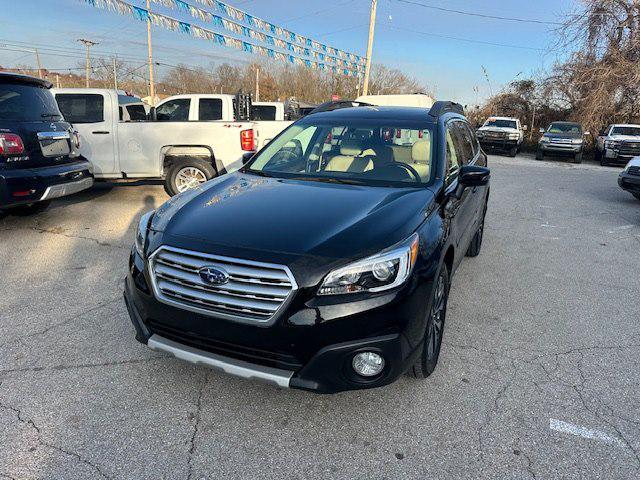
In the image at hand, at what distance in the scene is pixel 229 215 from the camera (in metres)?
2.73

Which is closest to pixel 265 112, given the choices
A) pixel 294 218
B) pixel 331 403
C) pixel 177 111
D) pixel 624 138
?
pixel 177 111

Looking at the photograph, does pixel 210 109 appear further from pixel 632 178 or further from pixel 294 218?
pixel 632 178

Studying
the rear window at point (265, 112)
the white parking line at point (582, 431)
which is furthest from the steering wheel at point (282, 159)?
the rear window at point (265, 112)

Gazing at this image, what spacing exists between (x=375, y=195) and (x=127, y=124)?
21.0 ft

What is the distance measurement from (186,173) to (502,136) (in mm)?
17732

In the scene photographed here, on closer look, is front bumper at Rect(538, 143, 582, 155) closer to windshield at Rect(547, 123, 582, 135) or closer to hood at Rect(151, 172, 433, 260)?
windshield at Rect(547, 123, 582, 135)

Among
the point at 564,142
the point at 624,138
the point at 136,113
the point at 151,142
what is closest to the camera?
the point at 151,142

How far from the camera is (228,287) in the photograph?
2.32 metres

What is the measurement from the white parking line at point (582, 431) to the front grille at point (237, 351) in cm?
154

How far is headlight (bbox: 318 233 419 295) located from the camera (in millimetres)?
2266

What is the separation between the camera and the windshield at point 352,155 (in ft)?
11.4

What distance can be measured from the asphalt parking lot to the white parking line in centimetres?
1

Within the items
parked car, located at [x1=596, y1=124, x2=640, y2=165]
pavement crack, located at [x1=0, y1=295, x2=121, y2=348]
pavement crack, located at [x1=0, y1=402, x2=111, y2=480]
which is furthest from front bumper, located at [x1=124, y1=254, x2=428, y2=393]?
parked car, located at [x1=596, y1=124, x2=640, y2=165]

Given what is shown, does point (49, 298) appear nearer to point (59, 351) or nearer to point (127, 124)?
point (59, 351)
